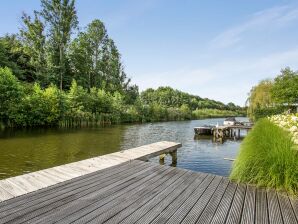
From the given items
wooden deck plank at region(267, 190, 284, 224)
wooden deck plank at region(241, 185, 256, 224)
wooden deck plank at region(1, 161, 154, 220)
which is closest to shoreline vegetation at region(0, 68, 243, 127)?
wooden deck plank at region(1, 161, 154, 220)

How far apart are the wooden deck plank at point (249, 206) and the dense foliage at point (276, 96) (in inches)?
812

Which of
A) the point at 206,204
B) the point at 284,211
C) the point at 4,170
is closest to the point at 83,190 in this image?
the point at 206,204

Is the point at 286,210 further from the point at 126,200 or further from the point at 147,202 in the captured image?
the point at 126,200

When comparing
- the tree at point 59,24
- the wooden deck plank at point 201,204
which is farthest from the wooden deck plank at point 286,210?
the tree at point 59,24

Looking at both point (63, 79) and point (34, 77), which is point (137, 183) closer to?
point (63, 79)

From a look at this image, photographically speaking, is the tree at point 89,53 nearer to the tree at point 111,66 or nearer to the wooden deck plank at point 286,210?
the tree at point 111,66

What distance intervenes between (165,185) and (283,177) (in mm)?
2011

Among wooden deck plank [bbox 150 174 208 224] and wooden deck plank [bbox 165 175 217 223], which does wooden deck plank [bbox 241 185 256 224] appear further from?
wooden deck plank [bbox 150 174 208 224]

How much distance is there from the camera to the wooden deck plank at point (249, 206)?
8.66 feet

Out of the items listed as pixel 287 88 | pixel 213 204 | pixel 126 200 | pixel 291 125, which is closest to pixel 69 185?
pixel 126 200

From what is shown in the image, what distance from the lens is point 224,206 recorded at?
3.01m

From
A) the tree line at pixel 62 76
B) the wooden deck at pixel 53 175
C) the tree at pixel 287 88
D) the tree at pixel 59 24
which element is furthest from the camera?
the tree at pixel 59 24

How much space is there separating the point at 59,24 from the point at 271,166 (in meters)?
36.1

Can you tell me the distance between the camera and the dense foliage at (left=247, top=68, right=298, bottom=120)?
824 inches
